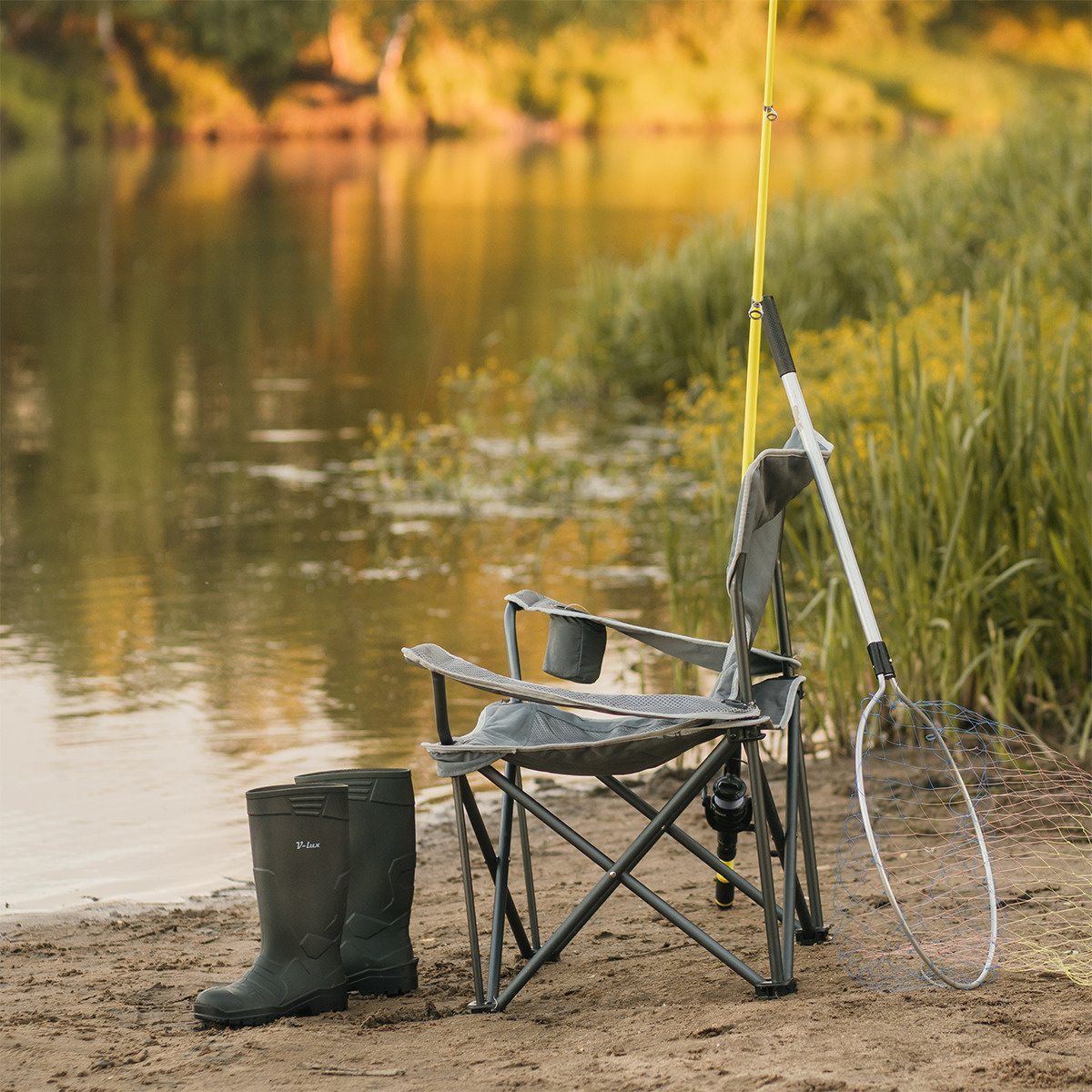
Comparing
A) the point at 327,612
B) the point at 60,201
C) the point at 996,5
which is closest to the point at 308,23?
the point at 60,201

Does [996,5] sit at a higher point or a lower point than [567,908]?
higher

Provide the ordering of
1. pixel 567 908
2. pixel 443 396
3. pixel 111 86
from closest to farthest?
pixel 567 908, pixel 443 396, pixel 111 86

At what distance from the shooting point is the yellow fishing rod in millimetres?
3195

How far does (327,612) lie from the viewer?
6.54 metres

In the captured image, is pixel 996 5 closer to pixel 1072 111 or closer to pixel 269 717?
pixel 1072 111

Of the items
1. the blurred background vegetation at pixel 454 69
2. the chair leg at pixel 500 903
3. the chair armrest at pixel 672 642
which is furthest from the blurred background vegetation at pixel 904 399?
the blurred background vegetation at pixel 454 69

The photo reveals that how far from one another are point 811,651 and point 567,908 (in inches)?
85.7

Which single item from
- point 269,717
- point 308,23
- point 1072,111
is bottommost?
point 269,717

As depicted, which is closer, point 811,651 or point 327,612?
point 811,651

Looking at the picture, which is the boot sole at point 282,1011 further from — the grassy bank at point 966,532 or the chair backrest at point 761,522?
the grassy bank at point 966,532

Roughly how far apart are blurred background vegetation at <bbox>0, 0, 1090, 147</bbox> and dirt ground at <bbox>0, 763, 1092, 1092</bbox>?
32.1 metres

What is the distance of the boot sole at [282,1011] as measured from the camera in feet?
9.34

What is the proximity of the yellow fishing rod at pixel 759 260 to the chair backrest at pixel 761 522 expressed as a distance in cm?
11

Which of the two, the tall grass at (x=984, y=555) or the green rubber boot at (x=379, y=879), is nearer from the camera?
the green rubber boot at (x=379, y=879)
